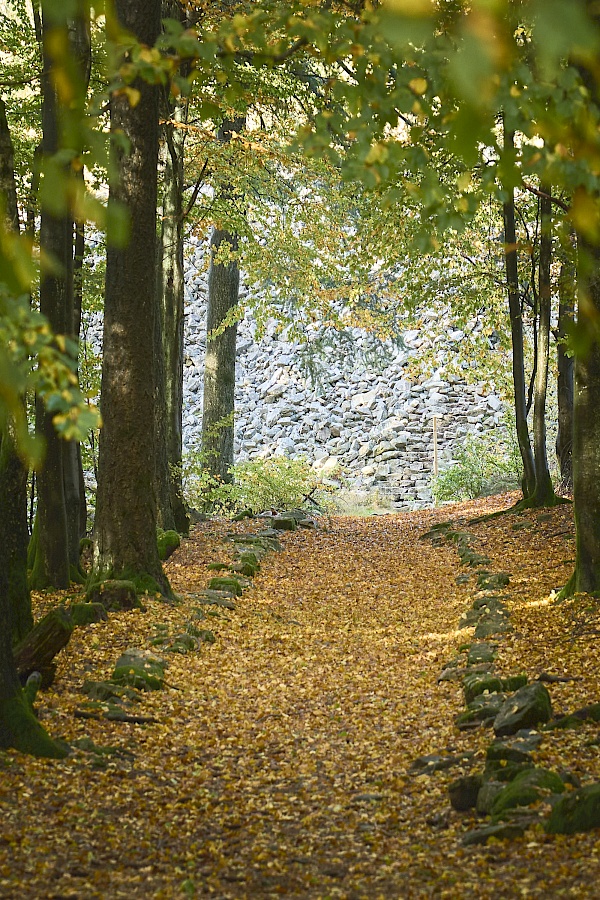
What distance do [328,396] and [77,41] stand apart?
16.1 meters

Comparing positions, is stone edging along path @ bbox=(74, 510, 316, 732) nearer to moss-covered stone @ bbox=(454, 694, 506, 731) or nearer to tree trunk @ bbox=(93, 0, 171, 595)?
tree trunk @ bbox=(93, 0, 171, 595)

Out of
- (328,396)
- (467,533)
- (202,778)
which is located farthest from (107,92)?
(328,396)

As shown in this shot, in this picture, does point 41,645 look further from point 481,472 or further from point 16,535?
point 481,472

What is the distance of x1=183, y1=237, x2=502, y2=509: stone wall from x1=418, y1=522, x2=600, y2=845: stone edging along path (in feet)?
46.6

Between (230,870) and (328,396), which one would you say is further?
(328,396)

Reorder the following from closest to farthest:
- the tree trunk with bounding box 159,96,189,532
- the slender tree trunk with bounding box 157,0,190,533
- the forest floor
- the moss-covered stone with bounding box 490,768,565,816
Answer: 1. the forest floor
2. the moss-covered stone with bounding box 490,768,565,816
3. the slender tree trunk with bounding box 157,0,190,533
4. the tree trunk with bounding box 159,96,189,532

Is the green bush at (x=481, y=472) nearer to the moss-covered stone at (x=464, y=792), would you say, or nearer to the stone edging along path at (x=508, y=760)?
the stone edging along path at (x=508, y=760)

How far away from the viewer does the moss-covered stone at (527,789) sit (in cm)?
367

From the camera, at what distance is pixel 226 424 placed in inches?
612

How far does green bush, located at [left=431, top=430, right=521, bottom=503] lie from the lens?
59.8 feet

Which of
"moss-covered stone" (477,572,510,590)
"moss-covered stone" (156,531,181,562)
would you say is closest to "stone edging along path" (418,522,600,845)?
"moss-covered stone" (477,572,510,590)

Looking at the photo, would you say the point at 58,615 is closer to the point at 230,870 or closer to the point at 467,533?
the point at 230,870

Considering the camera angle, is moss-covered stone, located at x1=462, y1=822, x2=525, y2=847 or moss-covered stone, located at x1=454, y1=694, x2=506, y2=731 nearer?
moss-covered stone, located at x1=462, y1=822, x2=525, y2=847

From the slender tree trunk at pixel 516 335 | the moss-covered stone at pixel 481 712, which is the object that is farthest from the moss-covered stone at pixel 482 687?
the slender tree trunk at pixel 516 335
